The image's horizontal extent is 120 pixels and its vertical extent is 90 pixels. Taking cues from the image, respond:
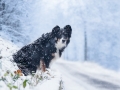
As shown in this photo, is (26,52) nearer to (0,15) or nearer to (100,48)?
(0,15)

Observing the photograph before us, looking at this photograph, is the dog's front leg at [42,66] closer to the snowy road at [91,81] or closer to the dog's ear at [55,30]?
the dog's ear at [55,30]

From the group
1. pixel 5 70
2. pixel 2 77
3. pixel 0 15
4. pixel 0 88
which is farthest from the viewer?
pixel 0 15

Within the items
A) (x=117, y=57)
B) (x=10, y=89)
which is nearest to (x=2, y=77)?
(x=10, y=89)

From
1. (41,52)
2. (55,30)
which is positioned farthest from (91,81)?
(41,52)

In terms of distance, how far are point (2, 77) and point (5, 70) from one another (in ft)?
1.86

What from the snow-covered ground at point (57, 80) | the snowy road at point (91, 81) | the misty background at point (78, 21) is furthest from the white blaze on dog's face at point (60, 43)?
the misty background at point (78, 21)

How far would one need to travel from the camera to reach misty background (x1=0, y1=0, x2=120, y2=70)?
50.3 ft

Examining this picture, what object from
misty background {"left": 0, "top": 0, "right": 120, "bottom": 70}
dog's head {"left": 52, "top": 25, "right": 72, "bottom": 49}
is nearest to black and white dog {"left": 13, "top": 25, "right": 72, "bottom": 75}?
dog's head {"left": 52, "top": 25, "right": 72, "bottom": 49}

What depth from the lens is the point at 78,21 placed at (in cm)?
3369

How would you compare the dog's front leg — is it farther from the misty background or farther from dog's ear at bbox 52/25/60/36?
the misty background

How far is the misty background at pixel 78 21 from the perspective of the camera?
15320 mm

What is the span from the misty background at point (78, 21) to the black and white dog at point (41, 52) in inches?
250

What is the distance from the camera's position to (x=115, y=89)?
33.3 feet

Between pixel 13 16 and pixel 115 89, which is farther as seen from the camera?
pixel 13 16
